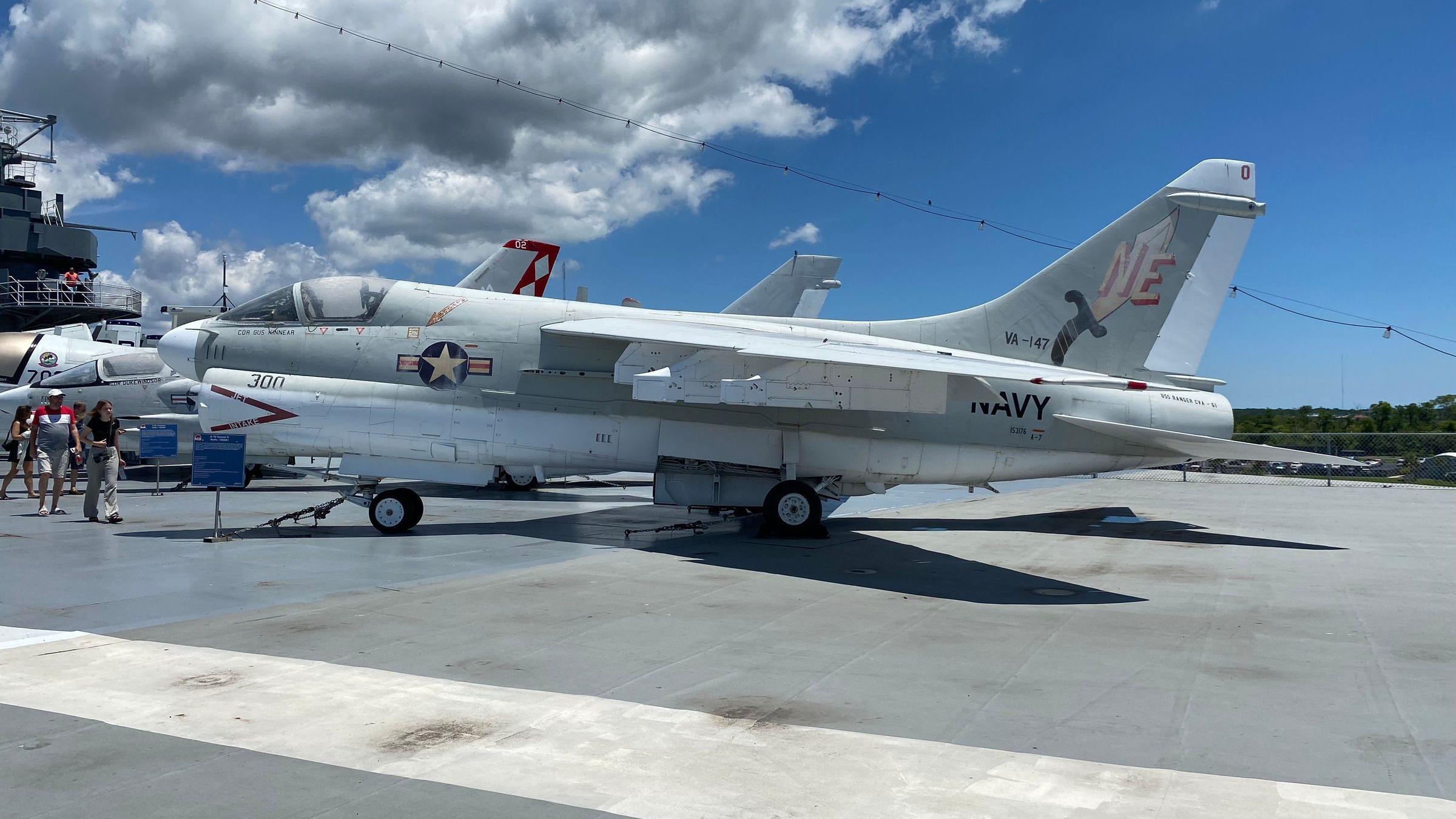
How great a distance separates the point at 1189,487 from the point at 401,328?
70.1 feet

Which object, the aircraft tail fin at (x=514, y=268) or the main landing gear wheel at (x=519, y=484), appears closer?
the main landing gear wheel at (x=519, y=484)

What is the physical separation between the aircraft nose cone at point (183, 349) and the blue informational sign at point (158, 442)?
3634 mm

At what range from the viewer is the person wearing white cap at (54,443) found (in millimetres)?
13086

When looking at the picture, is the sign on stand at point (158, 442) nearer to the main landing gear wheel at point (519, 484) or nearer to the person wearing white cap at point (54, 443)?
the person wearing white cap at point (54, 443)

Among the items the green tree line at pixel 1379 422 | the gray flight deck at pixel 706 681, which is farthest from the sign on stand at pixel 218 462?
the green tree line at pixel 1379 422

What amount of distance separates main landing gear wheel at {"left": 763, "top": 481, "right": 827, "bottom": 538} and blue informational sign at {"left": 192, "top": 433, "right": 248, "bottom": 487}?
6.77m

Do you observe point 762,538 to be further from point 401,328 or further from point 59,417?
point 59,417

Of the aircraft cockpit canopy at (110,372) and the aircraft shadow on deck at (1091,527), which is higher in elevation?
the aircraft cockpit canopy at (110,372)

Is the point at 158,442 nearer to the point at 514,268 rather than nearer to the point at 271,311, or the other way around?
the point at 271,311

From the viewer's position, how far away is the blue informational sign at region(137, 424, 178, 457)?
49.8ft

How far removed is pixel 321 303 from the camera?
1216 centimetres

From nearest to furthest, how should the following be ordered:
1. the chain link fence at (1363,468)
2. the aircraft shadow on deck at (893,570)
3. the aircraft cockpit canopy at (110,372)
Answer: the aircraft shadow on deck at (893,570) < the aircraft cockpit canopy at (110,372) < the chain link fence at (1363,468)

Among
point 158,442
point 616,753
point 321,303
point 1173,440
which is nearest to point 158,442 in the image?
point 158,442

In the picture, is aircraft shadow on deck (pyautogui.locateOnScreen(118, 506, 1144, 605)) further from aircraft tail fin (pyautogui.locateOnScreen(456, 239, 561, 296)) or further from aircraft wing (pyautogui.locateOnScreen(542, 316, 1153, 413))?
aircraft tail fin (pyautogui.locateOnScreen(456, 239, 561, 296))
